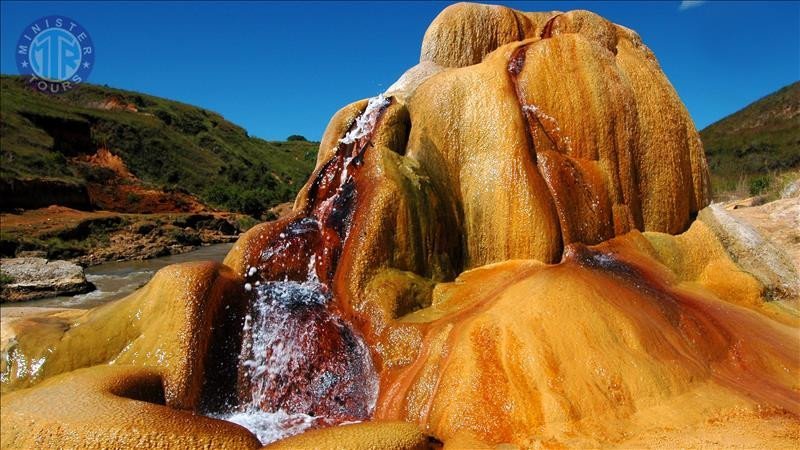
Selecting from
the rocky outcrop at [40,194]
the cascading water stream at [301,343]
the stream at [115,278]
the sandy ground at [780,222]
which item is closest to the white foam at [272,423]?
the cascading water stream at [301,343]

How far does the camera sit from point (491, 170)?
6.21 m

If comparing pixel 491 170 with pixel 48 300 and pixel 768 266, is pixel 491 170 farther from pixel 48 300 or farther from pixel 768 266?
pixel 48 300

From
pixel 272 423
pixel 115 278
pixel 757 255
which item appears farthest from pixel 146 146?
pixel 757 255

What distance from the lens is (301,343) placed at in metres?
5.12

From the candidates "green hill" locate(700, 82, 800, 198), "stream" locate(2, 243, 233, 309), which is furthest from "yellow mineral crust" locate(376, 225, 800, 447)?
"green hill" locate(700, 82, 800, 198)

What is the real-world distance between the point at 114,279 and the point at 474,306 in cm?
1344

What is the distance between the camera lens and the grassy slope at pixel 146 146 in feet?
99.9

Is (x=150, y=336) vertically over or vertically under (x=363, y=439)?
over

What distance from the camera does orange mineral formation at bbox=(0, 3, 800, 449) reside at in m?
3.98

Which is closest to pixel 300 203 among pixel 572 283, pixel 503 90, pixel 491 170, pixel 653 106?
pixel 491 170

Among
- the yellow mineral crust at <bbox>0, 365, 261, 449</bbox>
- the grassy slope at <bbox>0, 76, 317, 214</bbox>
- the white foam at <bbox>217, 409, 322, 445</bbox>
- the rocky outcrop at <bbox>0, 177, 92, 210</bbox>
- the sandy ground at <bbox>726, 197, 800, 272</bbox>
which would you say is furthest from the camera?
the grassy slope at <bbox>0, 76, 317, 214</bbox>

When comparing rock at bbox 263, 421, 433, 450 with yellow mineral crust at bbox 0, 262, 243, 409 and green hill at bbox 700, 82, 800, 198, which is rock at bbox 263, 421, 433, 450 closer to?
yellow mineral crust at bbox 0, 262, 243, 409

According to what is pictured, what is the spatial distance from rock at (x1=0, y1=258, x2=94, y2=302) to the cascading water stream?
31.9 feet

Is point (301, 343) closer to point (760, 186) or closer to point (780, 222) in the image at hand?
point (780, 222)
